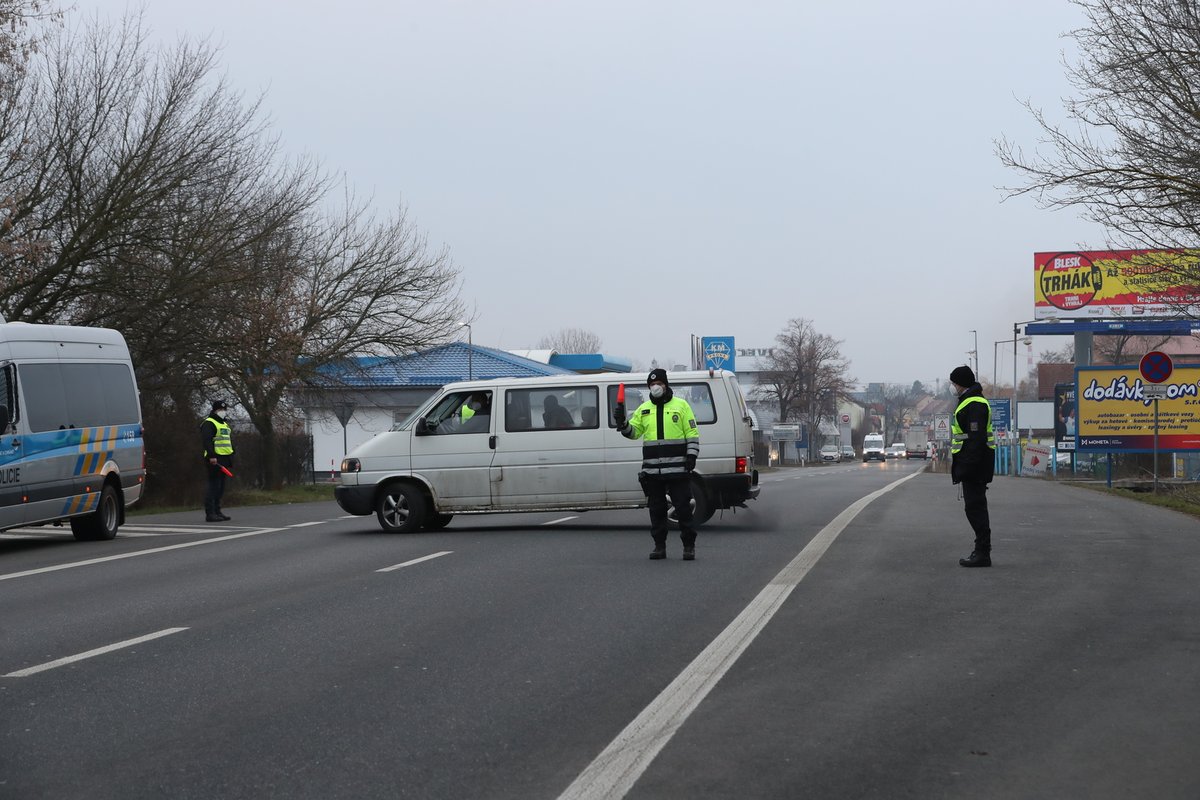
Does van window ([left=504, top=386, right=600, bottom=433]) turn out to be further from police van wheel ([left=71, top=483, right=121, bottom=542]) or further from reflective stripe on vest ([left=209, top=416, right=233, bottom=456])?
reflective stripe on vest ([left=209, top=416, right=233, bottom=456])

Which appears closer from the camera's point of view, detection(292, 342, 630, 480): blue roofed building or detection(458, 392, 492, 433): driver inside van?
detection(458, 392, 492, 433): driver inside van

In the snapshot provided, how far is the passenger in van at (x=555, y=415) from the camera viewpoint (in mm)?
16719

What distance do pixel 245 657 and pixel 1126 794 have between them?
4.81m

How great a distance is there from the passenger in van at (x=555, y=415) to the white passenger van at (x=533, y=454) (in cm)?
1

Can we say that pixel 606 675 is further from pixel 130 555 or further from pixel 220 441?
pixel 220 441

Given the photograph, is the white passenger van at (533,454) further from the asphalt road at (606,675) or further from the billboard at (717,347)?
the billboard at (717,347)

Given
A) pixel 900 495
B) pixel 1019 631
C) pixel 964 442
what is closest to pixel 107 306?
pixel 900 495

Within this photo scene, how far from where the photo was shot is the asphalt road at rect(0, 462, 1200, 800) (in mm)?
5207

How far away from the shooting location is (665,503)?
43.0ft

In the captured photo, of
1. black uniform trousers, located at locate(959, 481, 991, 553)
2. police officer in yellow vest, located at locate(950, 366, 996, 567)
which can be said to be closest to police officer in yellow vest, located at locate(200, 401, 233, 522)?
police officer in yellow vest, located at locate(950, 366, 996, 567)

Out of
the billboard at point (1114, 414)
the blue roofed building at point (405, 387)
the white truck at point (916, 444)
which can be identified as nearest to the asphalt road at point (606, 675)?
the billboard at point (1114, 414)

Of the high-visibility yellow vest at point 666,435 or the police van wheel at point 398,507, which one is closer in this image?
the high-visibility yellow vest at point 666,435

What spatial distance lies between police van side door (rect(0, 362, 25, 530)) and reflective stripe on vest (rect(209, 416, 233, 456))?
537cm

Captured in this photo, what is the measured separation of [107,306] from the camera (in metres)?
24.9
